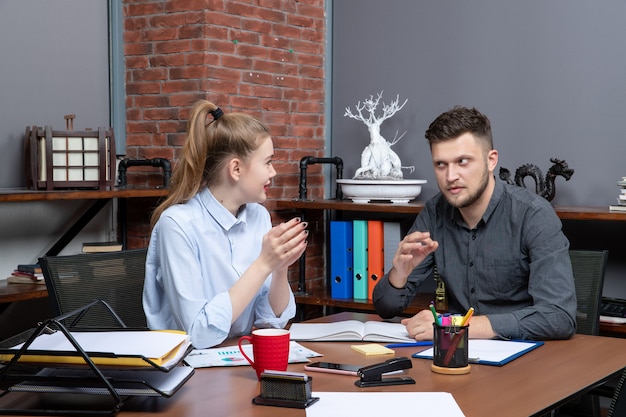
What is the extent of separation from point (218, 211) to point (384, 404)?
3.05 ft

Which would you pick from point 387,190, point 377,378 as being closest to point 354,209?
point 387,190

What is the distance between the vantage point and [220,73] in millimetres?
3637

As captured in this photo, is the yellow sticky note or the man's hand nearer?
the yellow sticky note

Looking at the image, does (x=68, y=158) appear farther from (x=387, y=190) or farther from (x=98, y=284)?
(x=387, y=190)

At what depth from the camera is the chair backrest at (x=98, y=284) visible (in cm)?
217

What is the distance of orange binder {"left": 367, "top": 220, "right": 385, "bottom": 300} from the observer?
372 cm

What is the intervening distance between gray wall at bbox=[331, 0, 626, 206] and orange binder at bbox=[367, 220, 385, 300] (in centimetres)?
40

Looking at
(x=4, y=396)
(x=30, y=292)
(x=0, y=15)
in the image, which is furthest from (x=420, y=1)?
(x=4, y=396)

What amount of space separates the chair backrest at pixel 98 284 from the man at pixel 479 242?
75 centimetres

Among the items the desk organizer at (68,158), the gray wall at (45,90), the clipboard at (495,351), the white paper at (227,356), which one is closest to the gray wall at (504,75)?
the gray wall at (45,90)

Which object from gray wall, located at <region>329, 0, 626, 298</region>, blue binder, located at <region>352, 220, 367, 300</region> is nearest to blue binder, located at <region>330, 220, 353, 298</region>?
blue binder, located at <region>352, 220, 367, 300</region>

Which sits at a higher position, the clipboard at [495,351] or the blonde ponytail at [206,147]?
the blonde ponytail at [206,147]

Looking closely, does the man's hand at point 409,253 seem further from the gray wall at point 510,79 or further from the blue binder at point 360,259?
the gray wall at point 510,79

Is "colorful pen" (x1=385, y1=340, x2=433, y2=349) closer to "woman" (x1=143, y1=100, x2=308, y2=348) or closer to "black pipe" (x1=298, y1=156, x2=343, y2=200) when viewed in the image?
"woman" (x1=143, y1=100, x2=308, y2=348)
